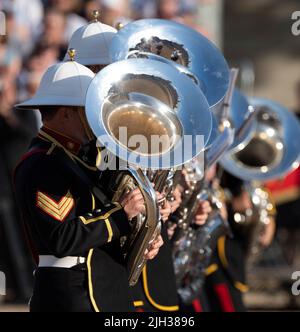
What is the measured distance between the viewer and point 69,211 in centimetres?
425

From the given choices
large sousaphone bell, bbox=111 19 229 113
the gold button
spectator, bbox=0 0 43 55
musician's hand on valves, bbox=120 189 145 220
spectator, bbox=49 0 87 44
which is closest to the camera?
musician's hand on valves, bbox=120 189 145 220

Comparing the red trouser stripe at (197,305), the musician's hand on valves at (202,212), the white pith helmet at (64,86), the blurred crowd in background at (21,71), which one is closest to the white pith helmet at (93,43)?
the white pith helmet at (64,86)

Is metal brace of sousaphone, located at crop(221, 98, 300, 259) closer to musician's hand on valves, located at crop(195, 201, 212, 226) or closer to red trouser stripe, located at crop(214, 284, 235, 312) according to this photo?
red trouser stripe, located at crop(214, 284, 235, 312)

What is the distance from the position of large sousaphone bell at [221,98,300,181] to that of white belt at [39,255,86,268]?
8.54 ft

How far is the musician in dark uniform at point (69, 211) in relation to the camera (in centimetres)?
420

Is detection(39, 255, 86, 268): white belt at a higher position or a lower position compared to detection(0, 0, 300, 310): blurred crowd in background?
higher

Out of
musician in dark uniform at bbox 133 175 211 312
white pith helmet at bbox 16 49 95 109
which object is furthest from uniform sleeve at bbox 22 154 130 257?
musician in dark uniform at bbox 133 175 211 312

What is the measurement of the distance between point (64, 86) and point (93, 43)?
0.49 metres

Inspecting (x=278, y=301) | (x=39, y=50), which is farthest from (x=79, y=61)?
(x=278, y=301)

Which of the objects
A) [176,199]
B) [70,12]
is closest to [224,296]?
[176,199]

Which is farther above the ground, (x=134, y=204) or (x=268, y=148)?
(x=134, y=204)

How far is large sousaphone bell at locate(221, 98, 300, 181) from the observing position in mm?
6910

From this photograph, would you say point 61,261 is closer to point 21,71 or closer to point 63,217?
point 63,217

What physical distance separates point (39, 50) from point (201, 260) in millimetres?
3454
